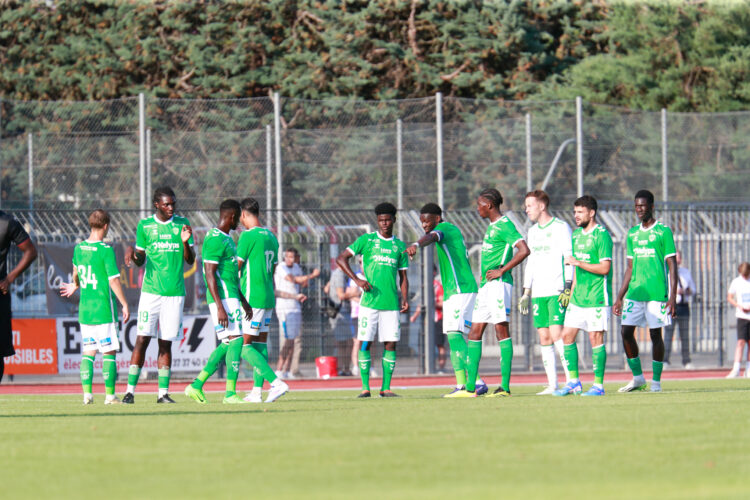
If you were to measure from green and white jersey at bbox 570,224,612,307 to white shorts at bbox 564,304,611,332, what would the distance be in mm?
54

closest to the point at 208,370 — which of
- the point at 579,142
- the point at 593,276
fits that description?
the point at 593,276

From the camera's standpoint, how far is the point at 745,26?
39.3 metres

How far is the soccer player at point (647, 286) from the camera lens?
1417 centimetres

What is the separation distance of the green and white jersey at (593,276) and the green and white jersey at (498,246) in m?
0.80

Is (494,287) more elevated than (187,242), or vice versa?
(187,242)

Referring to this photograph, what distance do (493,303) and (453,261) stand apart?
24.3 inches

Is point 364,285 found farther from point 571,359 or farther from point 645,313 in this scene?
point 645,313

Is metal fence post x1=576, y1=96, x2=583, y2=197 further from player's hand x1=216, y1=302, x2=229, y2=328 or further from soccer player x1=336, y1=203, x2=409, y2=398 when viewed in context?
player's hand x1=216, y1=302, x2=229, y2=328

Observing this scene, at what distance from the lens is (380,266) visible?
13961 mm

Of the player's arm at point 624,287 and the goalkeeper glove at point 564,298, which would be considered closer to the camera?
the goalkeeper glove at point 564,298

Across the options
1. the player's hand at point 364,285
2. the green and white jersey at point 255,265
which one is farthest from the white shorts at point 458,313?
the green and white jersey at point 255,265

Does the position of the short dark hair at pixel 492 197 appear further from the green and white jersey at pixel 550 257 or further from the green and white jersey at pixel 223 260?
the green and white jersey at pixel 223 260

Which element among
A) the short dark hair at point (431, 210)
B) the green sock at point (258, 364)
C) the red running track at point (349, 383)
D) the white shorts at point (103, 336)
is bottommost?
the red running track at point (349, 383)

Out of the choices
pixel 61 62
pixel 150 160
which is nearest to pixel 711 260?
pixel 150 160
